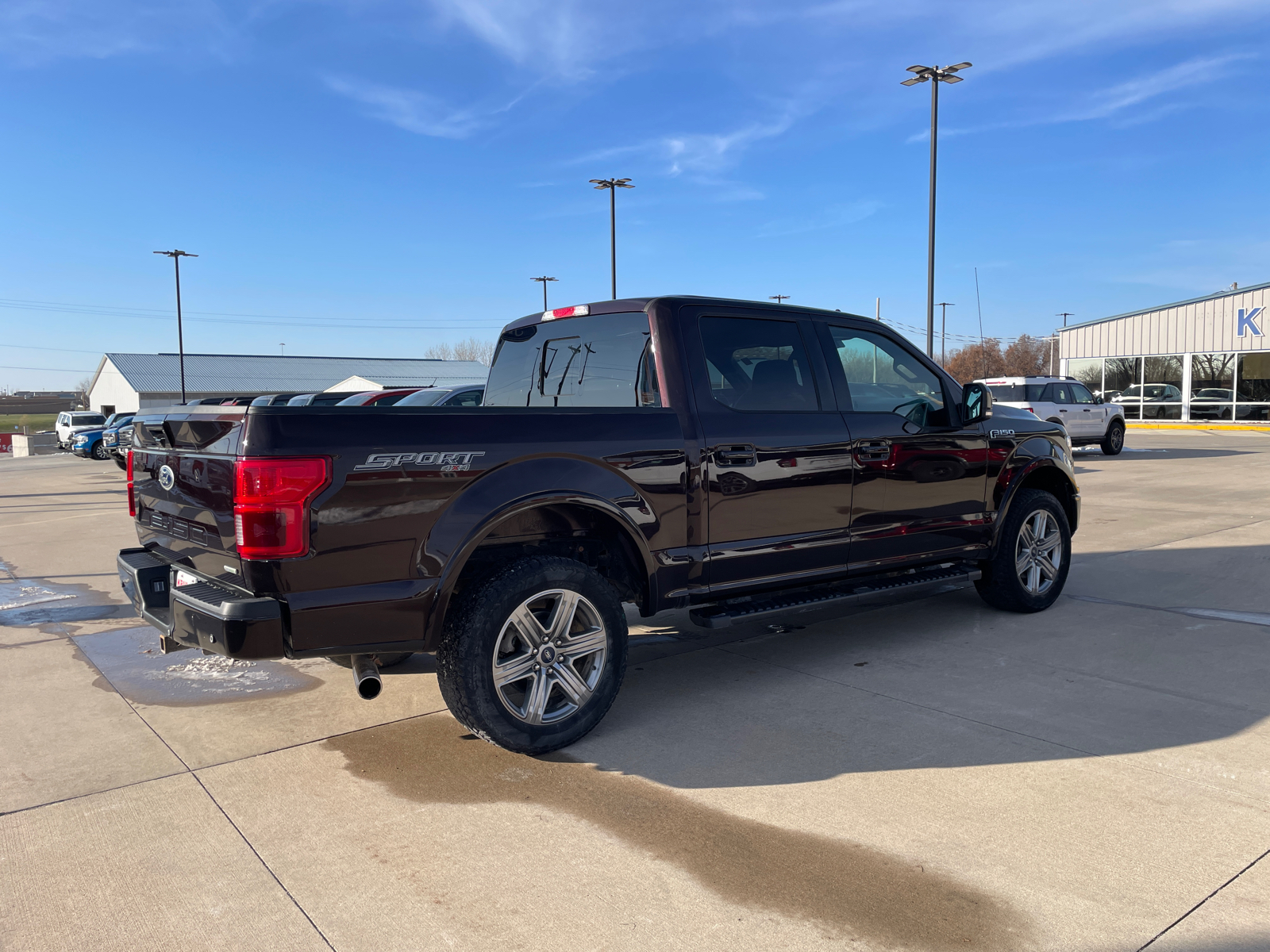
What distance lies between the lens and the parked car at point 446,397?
1358 cm

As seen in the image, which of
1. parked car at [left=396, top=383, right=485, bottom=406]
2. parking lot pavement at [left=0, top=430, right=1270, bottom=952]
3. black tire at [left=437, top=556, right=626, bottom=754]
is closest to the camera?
parking lot pavement at [left=0, top=430, right=1270, bottom=952]

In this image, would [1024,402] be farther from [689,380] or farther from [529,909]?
[529,909]

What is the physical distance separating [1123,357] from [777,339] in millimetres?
38334

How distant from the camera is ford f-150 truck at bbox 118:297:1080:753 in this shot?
3.53 m

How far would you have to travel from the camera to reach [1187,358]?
36.3 m

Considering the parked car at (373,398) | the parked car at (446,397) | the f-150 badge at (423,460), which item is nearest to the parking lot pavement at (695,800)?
the f-150 badge at (423,460)

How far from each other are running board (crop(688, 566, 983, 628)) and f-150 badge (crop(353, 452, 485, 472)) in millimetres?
1468

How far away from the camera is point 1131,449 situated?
25.0 meters

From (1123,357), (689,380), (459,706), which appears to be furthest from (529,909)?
(1123,357)

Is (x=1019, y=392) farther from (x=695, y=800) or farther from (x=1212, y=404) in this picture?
(x=695, y=800)

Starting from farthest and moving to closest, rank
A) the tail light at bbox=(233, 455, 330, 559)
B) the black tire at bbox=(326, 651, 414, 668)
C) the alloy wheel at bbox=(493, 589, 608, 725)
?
the black tire at bbox=(326, 651, 414, 668) < the alloy wheel at bbox=(493, 589, 608, 725) < the tail light at bbox=(233, 455, 330, 559)

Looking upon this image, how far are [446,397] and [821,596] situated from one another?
391 inches

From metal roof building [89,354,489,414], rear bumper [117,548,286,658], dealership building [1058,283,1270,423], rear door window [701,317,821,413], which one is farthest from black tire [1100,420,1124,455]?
metal roof building [89,354,489,414]

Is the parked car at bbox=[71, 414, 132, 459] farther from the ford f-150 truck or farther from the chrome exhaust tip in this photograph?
the chrome exhaust tip
